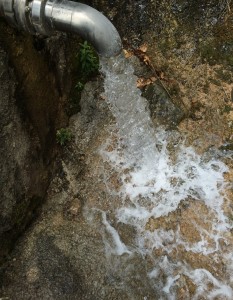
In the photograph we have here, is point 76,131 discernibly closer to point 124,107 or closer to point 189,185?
point 124,107

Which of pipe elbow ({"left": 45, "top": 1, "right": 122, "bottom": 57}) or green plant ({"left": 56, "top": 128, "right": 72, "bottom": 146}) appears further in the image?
green plant ({"left": 56, "top": 128, "right": 72, "bottom": 146})

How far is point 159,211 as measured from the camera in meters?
5.11

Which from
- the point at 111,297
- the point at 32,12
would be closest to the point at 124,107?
the point at 32,12

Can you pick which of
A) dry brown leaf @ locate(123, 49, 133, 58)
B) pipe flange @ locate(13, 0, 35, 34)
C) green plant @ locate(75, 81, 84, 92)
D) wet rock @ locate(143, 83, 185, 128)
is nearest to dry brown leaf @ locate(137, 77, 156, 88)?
wet rock @ locate(143, 83, 185, 128)

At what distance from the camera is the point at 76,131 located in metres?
5.47

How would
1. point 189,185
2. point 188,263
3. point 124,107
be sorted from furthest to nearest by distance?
point 124,107 → point 189,185 → point 188,263

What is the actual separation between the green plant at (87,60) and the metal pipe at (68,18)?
5.91 ft

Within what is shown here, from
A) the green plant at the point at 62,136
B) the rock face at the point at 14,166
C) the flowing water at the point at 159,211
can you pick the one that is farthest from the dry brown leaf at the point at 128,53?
the rock face at the point at 14,166

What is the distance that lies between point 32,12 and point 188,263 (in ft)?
11.4

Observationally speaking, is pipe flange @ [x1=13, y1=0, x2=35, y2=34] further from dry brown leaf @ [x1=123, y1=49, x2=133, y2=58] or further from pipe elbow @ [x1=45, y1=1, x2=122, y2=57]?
dry brown leaf @ [x1=123, y1=49, x2=133, y2=58]

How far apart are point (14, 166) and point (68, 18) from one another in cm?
177

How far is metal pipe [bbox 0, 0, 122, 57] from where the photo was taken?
11.8 feet

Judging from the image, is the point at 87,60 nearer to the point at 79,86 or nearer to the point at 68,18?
the point at 79,86

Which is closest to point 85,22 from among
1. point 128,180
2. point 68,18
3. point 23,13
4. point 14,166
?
point 68,18
